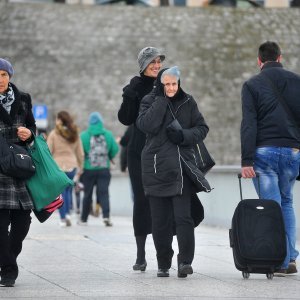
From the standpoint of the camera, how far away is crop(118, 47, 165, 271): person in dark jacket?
36.3 feet

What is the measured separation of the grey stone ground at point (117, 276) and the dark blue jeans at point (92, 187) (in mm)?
4097

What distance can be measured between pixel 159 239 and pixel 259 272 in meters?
0.82

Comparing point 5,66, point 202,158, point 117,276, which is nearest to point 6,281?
point 117,276

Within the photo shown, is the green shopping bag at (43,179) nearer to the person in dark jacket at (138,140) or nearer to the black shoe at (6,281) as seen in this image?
the black shoe at (6,281)

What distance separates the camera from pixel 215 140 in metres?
55.9

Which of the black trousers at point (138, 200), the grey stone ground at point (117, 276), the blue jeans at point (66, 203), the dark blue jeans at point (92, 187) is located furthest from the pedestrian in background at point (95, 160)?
the black trousers at point (138, 200)

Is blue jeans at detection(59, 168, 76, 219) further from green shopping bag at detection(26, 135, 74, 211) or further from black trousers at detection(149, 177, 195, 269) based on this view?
green shopping bag at detection(26, 135, 74, 211)

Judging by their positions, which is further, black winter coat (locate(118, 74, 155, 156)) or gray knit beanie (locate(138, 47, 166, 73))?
black winter coat (locate(118, 74, 155, 156))

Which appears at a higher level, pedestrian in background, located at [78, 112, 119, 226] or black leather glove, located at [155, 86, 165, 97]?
black leather glove, located at [155, 86, 165, 97]

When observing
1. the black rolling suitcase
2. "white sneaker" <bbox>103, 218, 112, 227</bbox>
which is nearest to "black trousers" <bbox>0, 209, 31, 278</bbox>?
the black rolling suitcase

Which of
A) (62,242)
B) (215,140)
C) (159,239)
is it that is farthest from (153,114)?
(215,140)

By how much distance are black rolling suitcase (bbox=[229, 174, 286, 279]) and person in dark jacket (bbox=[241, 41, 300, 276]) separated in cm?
35

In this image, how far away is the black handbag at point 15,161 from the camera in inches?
386

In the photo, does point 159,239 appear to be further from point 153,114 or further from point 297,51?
point 297,51
